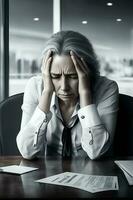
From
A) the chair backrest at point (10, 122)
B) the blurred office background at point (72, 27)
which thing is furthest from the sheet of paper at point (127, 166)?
the blurred office background at point (72, 27)

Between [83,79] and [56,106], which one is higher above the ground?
[83,79]

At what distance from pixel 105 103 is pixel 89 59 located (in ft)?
0.72

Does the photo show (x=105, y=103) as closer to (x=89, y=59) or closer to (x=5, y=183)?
(x=89, y=59)

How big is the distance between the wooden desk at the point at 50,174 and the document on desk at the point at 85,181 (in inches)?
0.8

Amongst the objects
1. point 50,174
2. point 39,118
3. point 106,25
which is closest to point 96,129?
point 39,118

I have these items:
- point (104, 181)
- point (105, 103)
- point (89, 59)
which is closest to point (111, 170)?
point (104, 181)

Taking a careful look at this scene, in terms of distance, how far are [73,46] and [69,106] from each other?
279 mm

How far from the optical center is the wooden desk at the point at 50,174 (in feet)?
2.72

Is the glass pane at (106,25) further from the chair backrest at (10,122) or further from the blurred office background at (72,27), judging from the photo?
the chair backrest at (10,122)

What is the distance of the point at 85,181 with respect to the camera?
960 millimetres

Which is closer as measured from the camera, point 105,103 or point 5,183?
point 5,183

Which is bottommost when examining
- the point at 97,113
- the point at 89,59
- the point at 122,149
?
the point at 122,149

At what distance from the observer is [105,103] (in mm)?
1617

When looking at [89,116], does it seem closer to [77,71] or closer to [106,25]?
[77,71]
